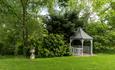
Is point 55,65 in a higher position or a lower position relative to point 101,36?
lower

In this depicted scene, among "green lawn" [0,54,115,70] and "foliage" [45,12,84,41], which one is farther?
"foliage" [45,12,84,41]

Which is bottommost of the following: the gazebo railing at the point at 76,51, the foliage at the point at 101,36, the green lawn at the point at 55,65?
→ the green lawn at the point at 55,65

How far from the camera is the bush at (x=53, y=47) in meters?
20.4

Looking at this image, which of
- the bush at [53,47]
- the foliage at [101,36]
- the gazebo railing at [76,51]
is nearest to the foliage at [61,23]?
the bush at [53,47]

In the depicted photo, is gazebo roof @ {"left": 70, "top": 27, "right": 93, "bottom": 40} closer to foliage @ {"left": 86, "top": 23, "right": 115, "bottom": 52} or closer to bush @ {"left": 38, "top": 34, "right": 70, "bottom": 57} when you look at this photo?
bush @ {"left": 38, "top": 34, "right": 70, "bottom": 57}

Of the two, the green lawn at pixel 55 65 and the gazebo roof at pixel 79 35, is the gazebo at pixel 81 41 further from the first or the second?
the green lawn at pixel 55 65

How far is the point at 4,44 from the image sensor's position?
21.5 metres

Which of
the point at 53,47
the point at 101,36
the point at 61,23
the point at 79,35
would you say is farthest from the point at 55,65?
the point at 101,36

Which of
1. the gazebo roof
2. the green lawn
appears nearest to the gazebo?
the gazebo roof

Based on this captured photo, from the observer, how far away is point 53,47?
2088 cm

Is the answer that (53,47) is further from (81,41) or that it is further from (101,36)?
(101,36)

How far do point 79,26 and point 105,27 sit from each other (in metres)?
4.34

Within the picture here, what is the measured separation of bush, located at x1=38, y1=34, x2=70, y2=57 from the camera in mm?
20375

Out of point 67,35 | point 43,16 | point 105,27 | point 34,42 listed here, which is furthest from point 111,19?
point 34,42
